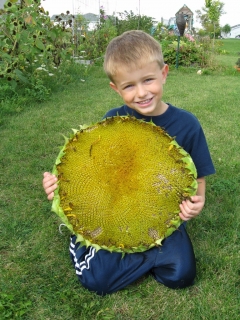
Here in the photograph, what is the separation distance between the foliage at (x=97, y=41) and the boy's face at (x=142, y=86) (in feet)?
22.5

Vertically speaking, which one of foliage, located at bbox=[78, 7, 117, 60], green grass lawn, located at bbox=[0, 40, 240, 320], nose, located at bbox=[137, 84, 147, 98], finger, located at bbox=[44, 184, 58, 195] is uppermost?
nose, located at bbox=[137, 84, 147, 98]

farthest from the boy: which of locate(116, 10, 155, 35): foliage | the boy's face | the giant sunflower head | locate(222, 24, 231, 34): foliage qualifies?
locate(222, 24, 231, 34): foliage

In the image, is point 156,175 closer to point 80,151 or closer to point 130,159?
point 130,159

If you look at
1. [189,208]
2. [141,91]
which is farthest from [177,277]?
[141,91]

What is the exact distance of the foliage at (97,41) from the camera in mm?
9012

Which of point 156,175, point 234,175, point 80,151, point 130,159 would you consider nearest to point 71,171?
point 80,151

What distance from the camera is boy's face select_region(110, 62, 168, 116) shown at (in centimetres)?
182

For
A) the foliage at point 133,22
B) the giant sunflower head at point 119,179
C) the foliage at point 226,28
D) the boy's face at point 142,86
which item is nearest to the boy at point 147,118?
the boy's face at point 142,86

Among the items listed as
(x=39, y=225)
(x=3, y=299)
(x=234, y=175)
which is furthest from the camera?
(x=234, y=175)

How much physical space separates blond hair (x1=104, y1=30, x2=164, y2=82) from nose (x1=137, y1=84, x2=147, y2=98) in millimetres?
94

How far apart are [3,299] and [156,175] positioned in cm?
93

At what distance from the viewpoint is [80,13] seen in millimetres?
9492

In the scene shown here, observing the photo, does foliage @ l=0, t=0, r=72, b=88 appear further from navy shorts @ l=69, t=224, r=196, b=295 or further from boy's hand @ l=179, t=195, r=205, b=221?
boy's hand @ l=179, t=195, r=205, b=221

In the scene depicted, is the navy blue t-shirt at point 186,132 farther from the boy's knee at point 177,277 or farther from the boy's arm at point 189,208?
the boy's knee at point 177,277
